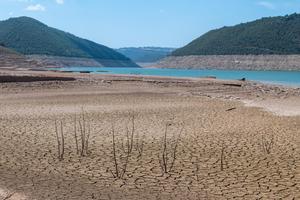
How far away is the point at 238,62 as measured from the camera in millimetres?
124250

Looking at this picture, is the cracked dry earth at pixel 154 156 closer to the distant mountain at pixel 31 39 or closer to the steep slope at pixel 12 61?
the steep slope at pixel 12 61

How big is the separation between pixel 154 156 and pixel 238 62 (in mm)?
117959

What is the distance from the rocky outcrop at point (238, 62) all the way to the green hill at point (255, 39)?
3.39 m

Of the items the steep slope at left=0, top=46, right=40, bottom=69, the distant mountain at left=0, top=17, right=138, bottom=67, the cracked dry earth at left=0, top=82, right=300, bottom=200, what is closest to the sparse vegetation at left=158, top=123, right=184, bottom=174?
the cracked dry earth at left=0, top=82, right=300, bottom=200

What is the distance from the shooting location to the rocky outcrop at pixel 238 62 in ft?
376

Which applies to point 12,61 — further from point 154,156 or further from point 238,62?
point 238,62

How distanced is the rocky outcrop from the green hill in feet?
11.1

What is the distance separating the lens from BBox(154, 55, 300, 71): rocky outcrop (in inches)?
4513

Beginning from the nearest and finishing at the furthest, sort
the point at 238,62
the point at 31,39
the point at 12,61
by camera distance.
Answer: the point at 12,61, the point at 238,62, the point at 31,39

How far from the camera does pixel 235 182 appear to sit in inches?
289

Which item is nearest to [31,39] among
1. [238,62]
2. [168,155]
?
[238,62]

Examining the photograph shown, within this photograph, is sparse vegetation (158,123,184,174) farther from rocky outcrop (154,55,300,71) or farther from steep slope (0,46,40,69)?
rocky outcrop (154,55,300,71)

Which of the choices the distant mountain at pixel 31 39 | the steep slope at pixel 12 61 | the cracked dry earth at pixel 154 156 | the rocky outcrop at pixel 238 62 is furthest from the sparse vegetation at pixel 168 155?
the distant mountain at pixel 31 39

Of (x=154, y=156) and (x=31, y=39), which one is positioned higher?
(x=31, y=39)
